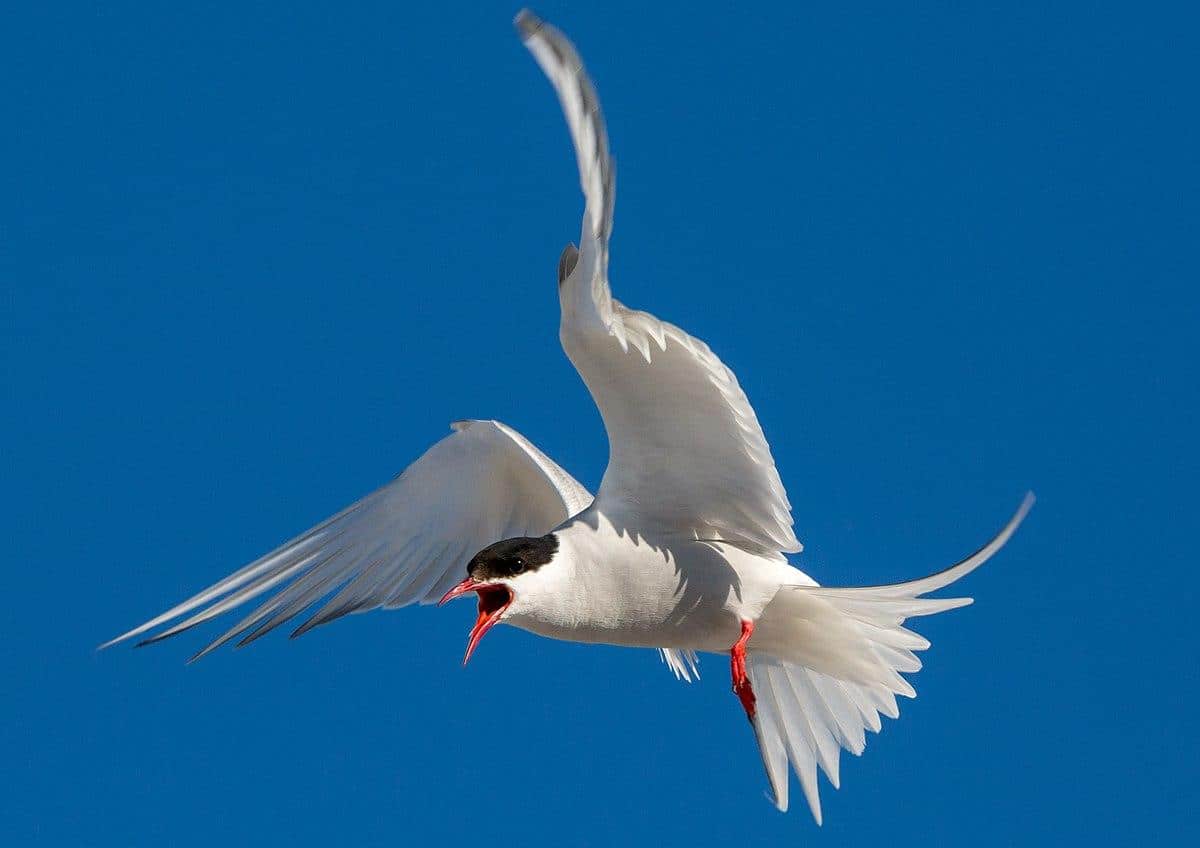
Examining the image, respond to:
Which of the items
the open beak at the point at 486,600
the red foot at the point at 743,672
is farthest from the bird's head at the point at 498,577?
the red foot at the point at 743,672

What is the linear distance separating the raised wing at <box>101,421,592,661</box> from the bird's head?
1253 millimetres

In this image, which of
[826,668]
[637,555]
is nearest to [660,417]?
[637,555]

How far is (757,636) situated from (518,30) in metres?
3.40

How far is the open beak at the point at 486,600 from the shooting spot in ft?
20.0

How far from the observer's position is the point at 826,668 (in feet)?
23.9

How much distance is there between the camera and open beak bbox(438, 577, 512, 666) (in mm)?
6090

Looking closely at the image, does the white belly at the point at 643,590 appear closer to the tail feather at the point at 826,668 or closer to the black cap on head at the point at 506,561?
the black cap on head at the point at 506,561

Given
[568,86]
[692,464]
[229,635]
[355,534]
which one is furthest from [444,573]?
[568,86]

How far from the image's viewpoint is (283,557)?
24.6 ft

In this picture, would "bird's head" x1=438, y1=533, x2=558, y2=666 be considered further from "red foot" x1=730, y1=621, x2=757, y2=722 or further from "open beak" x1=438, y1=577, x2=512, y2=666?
"red foot" x1=730, y1=621, x2=757, y2=722

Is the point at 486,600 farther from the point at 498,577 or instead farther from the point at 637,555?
the point at 637,555

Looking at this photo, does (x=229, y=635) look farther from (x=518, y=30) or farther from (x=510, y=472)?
(x=518, y=30)

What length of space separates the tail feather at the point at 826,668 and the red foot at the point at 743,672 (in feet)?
0.41

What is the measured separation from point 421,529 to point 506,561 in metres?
1.70
